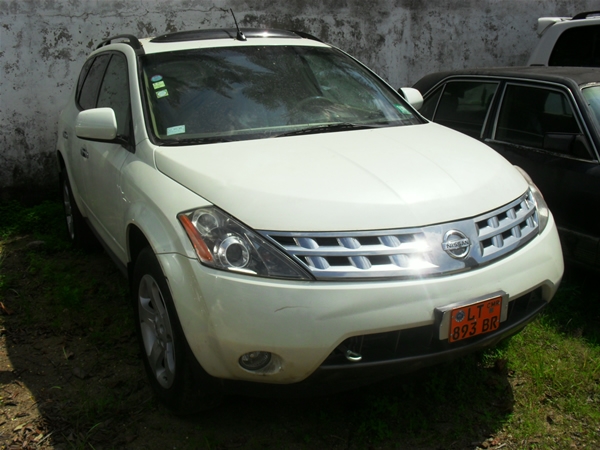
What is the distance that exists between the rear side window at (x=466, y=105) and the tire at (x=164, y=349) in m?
2.93

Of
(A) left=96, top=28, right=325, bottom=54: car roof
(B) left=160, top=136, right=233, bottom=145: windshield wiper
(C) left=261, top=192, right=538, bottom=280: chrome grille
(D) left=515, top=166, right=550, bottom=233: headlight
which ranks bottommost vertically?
(D) left=515, top=166, right=550, bottom=233: headlight

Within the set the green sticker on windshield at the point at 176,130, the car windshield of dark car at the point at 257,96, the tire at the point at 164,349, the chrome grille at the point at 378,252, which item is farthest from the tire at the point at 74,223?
the chrome grille at the point at 378,252

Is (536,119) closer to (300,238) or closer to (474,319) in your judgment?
(474,319)

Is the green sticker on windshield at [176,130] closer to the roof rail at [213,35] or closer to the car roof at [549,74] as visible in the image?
the roof rail at [213,35]

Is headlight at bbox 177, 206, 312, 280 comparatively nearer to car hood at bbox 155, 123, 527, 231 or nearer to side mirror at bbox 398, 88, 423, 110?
car hood at bbox 155, 123, 527, 231

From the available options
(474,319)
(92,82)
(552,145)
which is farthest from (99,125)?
(552,145)

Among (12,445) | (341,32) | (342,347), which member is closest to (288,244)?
(342,347)

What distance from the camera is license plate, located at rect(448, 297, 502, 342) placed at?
2.40 meters

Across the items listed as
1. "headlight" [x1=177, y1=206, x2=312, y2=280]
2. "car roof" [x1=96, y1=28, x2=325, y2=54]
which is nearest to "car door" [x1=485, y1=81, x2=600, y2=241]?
"car roof" [x1=96, y1=28, x2=325, y2=54]

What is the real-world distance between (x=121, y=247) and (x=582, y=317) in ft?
8.82

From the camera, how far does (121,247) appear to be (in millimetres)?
3475

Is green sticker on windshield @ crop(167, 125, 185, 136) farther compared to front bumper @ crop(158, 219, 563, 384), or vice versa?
green sticker on windshield @ crop(167, 125, 185, 136)

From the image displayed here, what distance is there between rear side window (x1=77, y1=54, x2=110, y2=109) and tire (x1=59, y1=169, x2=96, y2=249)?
63 cm

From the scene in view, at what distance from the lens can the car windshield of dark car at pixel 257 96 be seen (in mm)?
3270
